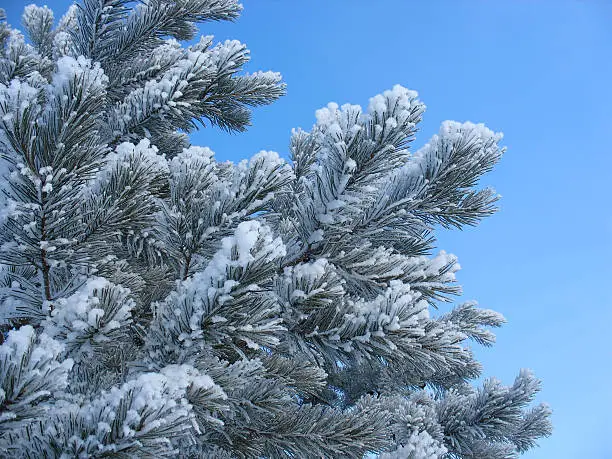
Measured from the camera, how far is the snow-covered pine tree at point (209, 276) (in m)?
1.26

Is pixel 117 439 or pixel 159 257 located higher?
pixel 159 257

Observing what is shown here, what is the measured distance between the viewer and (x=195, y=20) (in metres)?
3.57

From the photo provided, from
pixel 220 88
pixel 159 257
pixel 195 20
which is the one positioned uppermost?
pixel 195 20

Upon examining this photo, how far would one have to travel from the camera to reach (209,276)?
4.44ft

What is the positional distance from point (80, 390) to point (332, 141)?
128 cm

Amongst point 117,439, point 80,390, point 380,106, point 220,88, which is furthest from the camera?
point 220,88

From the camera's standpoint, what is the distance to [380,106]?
1483mm

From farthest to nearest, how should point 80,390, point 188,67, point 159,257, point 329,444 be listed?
1. point 159,257
2. point 188,67
3. point 329,444
4. point 80,390

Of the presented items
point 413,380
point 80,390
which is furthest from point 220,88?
point 413,380

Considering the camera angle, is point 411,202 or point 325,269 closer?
point 325,269

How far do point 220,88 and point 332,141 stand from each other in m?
2.02

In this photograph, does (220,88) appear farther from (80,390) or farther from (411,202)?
(80,390)

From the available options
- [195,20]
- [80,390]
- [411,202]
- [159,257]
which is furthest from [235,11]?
[80,390]

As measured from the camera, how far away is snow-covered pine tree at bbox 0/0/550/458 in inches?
49.6
